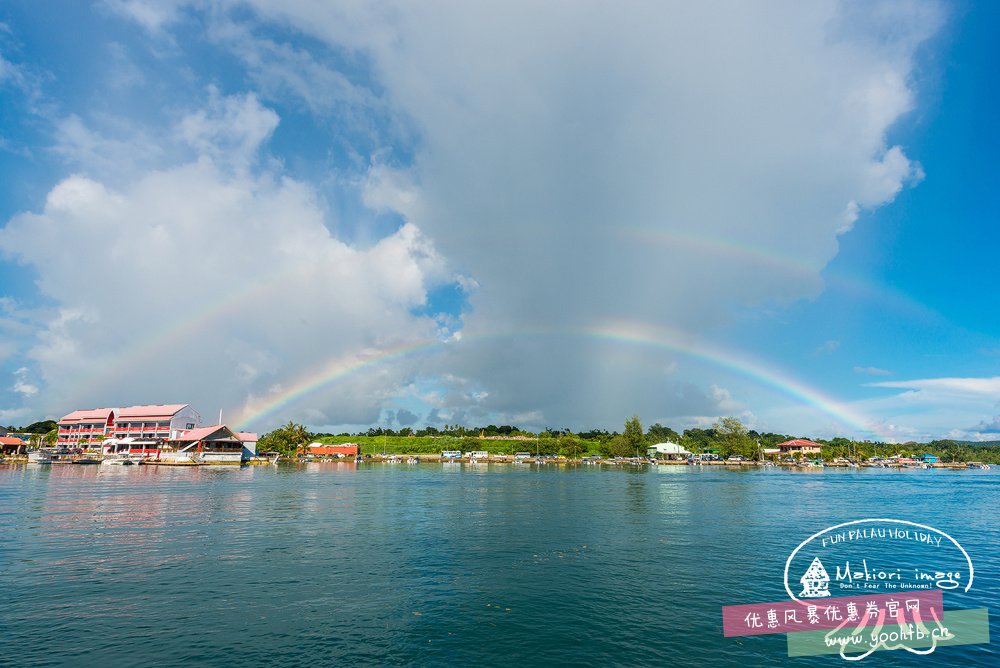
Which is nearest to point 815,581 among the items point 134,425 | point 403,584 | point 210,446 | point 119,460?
point 403,584

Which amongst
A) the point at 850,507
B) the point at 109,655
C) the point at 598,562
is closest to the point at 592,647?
the point at 598,562

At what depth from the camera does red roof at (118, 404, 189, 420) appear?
178 meters

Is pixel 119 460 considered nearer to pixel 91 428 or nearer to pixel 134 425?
pixel 134 425

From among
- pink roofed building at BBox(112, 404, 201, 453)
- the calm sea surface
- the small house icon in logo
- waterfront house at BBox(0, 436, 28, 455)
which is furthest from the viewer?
waterfront house at BBox(0, 436, 28, 455)

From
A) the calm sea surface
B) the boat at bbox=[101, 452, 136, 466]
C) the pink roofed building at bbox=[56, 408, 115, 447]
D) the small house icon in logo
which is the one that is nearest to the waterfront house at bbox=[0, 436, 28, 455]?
the pink roofed building at bbox=[56, 408, 115, 447]

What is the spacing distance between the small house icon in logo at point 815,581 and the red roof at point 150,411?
194935mm

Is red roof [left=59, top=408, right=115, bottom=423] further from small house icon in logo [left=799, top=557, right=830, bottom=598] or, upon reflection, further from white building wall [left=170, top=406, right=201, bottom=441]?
small house icon in logo [left=799, top=557, right=830, bottom=598]

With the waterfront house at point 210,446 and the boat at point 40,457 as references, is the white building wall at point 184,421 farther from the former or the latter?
the boat at point 40,457

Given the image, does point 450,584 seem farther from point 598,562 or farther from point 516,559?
point 598,562

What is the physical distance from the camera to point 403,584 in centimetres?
2736

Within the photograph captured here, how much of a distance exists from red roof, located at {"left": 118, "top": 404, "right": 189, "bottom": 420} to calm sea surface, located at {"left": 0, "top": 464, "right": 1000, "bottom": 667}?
13605cm

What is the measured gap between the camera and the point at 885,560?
34219mm

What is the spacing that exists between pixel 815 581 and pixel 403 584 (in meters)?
22.9

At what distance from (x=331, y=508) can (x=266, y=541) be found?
19.9 m
